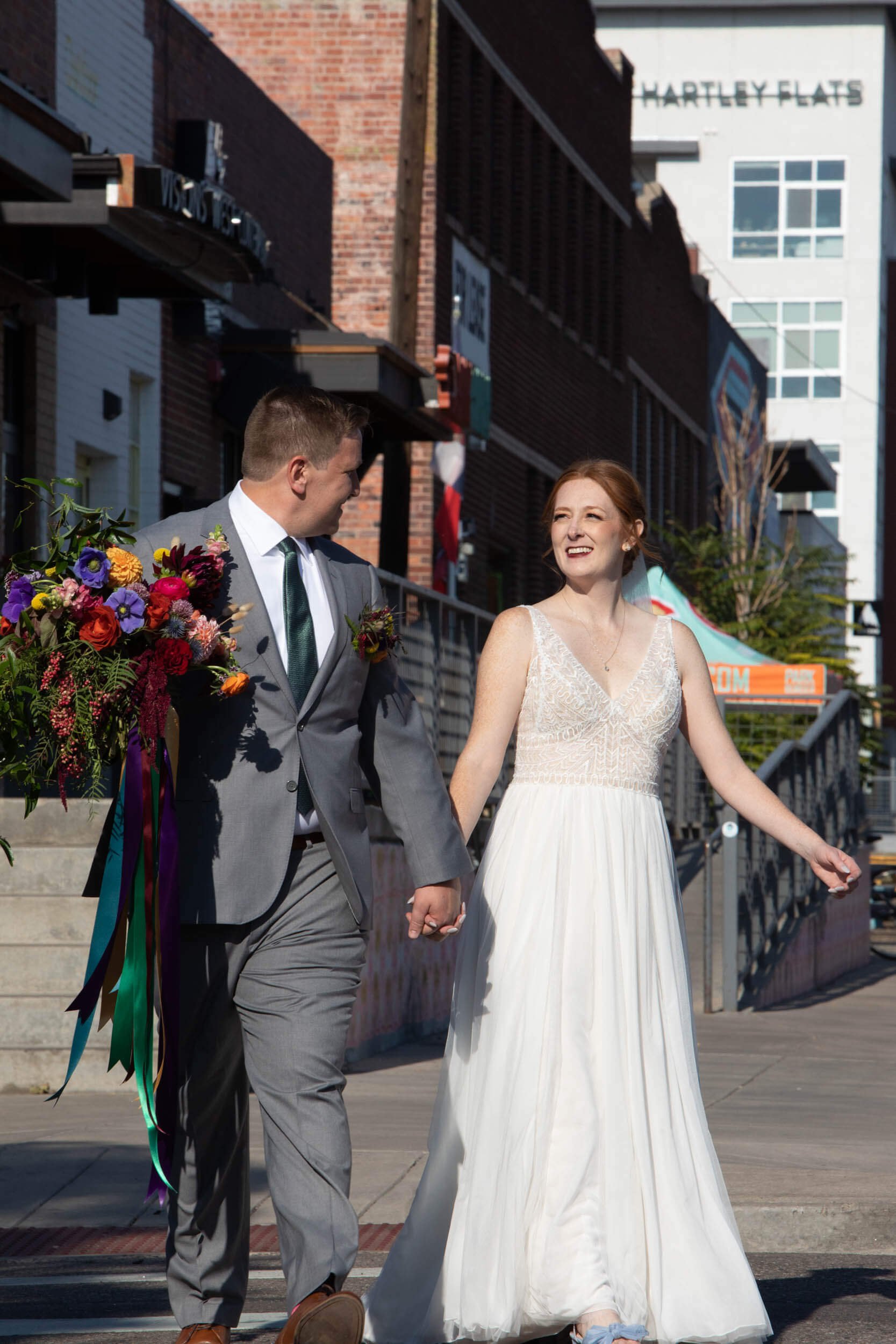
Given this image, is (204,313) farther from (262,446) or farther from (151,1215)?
(262,446)

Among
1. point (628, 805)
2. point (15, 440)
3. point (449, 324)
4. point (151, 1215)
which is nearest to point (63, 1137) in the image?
point (151, 1215)

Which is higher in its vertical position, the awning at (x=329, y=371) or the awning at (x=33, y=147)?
the awning at (x=33, y=147)

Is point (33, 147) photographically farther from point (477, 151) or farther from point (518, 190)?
point (518, 190)

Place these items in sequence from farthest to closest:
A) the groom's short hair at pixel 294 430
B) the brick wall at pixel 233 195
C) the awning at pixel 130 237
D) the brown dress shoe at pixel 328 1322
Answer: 1. the brick wall at pixel 233 195
2. the awning at pixel 130 237
3. the groom's short hair at pixel 294 430
4. the brown dress shoe at pixel 328 1322

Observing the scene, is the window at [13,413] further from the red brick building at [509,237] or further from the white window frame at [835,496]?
the white window frame at [835,496]

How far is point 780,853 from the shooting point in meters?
16.9

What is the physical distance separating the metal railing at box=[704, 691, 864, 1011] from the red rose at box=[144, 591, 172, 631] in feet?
33.4

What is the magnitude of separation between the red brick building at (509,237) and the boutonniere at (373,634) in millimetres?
15936

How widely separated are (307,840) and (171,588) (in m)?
0.65

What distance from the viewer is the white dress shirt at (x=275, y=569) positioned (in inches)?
200

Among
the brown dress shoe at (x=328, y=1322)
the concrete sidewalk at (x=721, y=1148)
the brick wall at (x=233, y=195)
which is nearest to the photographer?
the brown dress shoe at (x=328, y=1322)

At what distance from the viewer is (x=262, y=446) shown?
16.8 ft

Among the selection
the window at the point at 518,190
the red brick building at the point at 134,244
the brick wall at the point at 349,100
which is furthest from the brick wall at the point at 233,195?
the window at the point at 518,190

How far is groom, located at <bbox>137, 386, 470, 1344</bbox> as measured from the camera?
486 cm
